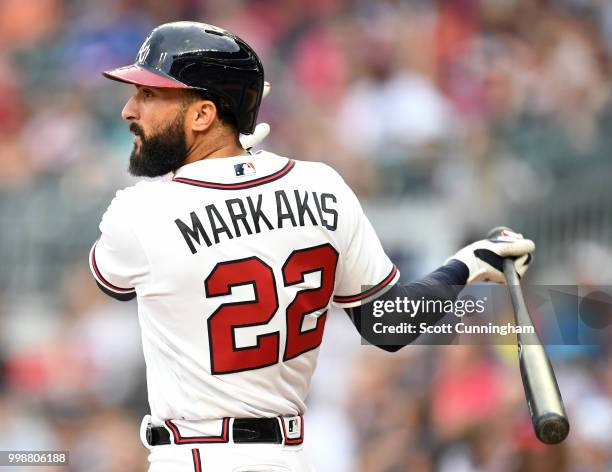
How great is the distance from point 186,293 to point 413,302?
2.16 feet

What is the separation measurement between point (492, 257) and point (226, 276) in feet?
2.77

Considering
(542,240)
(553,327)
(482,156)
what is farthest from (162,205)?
(482,156)

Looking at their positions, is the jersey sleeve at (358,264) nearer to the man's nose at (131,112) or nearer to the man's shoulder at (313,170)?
the man's shoulder at (313,170)

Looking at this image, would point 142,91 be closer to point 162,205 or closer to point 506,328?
point 162,205

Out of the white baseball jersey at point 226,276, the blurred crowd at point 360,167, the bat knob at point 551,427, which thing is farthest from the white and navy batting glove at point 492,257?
the blurred crowd at point 360,167

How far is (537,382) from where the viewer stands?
2896mm

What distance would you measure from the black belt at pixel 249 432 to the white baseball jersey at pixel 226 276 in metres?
0.02

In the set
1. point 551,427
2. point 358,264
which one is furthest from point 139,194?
point 551,427

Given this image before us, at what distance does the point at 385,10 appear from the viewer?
364 inches

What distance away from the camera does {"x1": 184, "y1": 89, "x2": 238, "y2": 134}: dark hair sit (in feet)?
10.2

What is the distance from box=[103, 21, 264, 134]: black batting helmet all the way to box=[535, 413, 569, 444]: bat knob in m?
1.13

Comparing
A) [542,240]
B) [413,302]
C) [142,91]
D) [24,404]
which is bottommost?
[24,404]

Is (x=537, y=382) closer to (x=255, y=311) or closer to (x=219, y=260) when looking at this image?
(x=255, y=311)

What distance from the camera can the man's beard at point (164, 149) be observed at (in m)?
3.11
